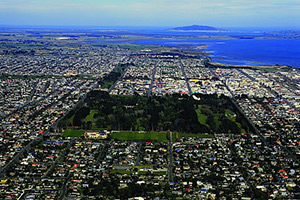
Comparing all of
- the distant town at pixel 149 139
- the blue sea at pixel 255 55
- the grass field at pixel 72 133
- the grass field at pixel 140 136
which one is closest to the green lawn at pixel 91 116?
the distant town at pixel 149 139

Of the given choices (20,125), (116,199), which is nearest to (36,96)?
(20,125)

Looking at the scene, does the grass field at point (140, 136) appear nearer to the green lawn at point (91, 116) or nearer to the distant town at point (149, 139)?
the distant town at point (149, 139)

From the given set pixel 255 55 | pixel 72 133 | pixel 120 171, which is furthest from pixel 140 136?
pixel 255 55

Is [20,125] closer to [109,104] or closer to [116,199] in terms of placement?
[109,104]

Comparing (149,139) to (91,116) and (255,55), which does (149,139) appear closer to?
(91,116)

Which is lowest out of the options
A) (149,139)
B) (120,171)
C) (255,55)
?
(120,171)

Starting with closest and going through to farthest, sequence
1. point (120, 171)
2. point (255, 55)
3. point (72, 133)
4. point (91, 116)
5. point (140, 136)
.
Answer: point (120, 171)
point (140, 136)
point (72, 133)
point (91, 116)
point (255, 55)

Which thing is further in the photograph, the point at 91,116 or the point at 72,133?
the point at 91,116
